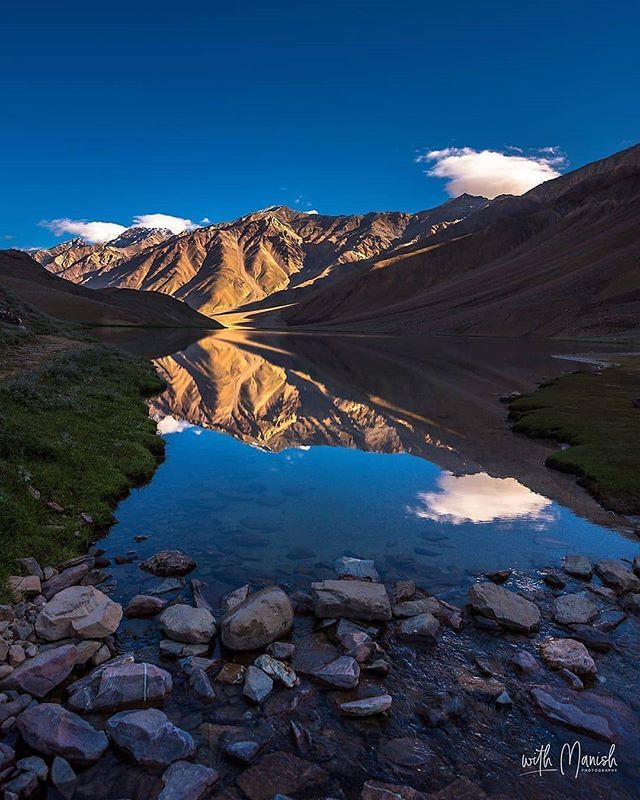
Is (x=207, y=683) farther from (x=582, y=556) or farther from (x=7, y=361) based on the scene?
(x=7, y=361)

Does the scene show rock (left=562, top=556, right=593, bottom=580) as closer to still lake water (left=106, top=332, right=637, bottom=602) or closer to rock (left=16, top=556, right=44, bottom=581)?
still lake water (left=106, top=332, right=637, bottom=602)

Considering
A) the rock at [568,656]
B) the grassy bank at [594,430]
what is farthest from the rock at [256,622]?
the grassy bank at [594,430]

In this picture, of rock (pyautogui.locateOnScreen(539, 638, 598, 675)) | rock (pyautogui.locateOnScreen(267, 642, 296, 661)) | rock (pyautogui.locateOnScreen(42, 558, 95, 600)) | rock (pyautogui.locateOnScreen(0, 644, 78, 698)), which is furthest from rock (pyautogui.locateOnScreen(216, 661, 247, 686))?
rock (pyautogui.locateOnScreen(539, 638, 598, 675))

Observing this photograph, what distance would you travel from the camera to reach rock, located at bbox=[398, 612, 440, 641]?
9.51 m

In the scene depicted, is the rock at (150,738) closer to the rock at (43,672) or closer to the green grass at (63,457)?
the rock at (43,672)

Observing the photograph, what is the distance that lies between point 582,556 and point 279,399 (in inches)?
1196

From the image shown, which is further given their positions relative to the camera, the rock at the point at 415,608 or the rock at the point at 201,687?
the rock at the point at 415,608

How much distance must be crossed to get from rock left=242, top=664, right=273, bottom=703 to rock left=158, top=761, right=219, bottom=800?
1415mm

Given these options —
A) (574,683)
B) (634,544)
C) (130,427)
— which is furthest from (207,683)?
(130,427)

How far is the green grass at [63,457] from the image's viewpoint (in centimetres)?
1202

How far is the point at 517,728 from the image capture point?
24.3ft

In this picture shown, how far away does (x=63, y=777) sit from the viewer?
6195mm

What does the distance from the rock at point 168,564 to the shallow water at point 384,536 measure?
0.25m

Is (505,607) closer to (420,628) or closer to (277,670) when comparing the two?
(420,628)
